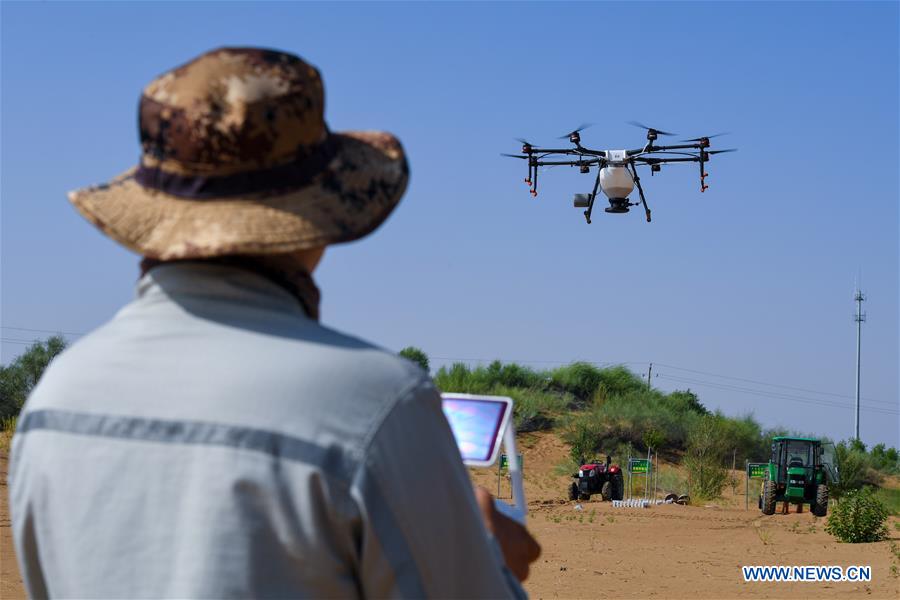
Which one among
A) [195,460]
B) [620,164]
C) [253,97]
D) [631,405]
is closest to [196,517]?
[195,460]

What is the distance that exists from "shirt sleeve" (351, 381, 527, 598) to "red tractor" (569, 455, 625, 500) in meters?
25.1

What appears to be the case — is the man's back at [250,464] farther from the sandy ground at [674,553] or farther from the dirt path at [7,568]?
the sandy ground at [674,553]

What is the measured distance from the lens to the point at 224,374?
1.48 m

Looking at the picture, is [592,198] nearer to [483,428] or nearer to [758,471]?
[758,471]

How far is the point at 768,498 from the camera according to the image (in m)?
23.4

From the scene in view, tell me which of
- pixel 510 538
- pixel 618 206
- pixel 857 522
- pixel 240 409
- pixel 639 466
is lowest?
pixel 510 538

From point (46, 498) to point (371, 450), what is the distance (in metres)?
0.52

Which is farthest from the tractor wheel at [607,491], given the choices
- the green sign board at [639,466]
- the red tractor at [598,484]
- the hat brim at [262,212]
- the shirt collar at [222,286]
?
the shirt collar at [222,286]

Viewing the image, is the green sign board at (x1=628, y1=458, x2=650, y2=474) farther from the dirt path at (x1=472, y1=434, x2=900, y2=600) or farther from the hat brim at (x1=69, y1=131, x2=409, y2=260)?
the hat brim at (x1=69, y1=131, x2=409, y2=260)

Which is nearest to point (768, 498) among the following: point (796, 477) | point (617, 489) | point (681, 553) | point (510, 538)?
point (796, 477)

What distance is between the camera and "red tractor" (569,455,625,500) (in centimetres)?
2627

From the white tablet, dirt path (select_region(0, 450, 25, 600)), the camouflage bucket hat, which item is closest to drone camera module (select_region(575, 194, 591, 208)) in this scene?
dirt path (select_region(0, 450, 25, 600))

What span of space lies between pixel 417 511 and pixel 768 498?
2321 centimetres

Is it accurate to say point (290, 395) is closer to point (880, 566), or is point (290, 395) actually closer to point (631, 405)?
point (880, 566)
